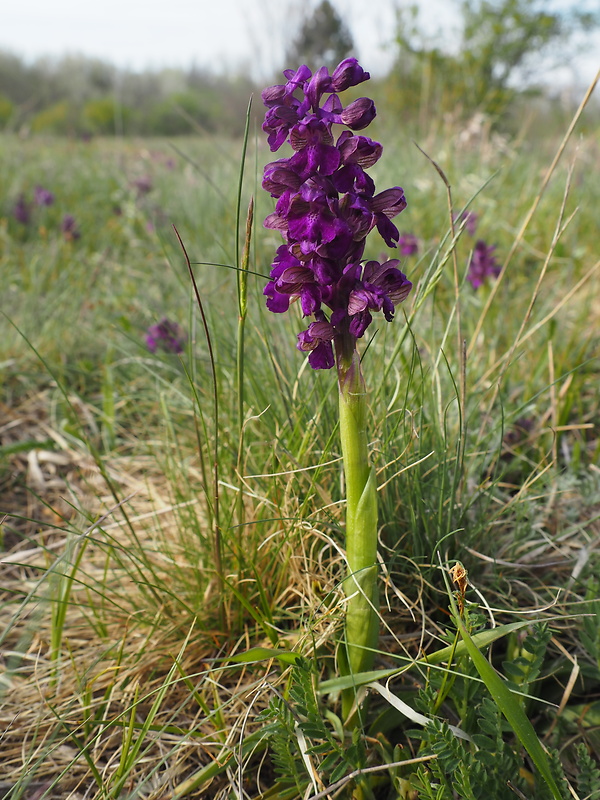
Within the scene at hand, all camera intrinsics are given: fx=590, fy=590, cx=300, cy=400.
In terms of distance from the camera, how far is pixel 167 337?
2350 mm

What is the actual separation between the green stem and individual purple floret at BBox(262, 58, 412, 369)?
0.06m

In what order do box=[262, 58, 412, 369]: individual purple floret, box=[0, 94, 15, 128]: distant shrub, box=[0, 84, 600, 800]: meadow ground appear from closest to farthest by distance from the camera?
1. box=[262, 58, 412, 369]: individual purple floret
2. box=[0, 84, 600, 800]: meadow ground
3. box=[0, 94, 15, 128]: distant shrub

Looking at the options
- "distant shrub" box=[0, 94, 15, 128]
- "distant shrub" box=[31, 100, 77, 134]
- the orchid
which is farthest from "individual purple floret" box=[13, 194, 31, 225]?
"distant shrub" box=[31, 100, 77, 134]

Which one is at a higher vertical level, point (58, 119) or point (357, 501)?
point (58, 119)

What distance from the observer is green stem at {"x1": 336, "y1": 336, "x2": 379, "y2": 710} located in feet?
3.38

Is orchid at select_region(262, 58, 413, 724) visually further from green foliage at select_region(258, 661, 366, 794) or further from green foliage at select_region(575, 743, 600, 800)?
green foliage at select_region(575, 743, 600, 800)

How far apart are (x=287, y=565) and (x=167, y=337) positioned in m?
1.22

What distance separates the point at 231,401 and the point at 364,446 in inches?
38.6

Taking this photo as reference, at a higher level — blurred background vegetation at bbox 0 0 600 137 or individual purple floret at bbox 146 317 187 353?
blurred background vegetation at bbox 0 0 600 137

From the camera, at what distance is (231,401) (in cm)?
196

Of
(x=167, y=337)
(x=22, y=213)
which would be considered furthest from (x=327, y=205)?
(x=22, y=213)

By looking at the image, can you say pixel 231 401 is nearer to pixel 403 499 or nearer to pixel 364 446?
pixel 403 499

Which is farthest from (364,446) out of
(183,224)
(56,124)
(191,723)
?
(56,124)

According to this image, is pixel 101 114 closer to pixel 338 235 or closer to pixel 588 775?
pixel 338 235
